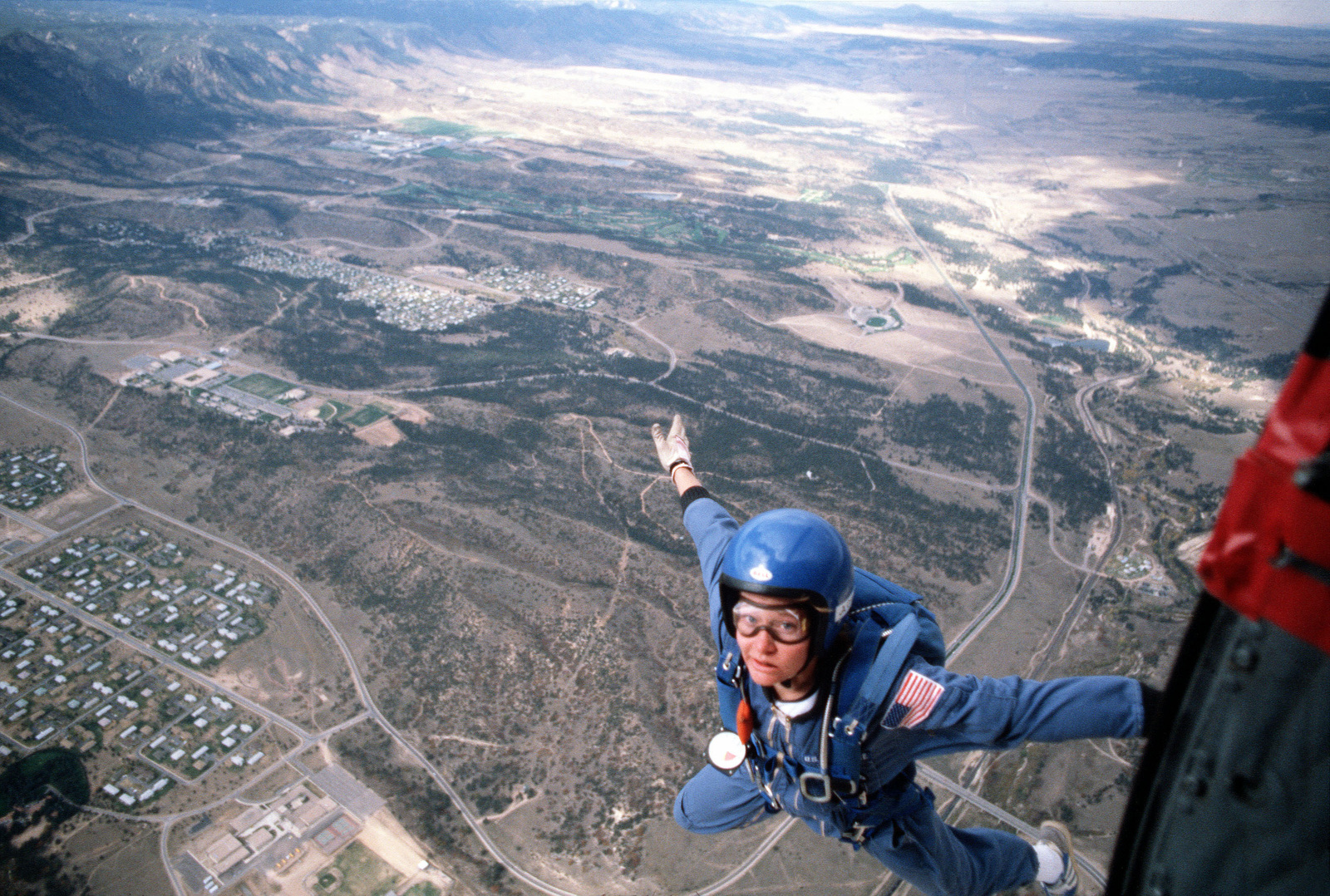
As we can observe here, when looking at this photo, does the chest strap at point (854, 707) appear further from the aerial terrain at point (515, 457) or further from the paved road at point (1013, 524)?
the paved road at point (1013, 524)

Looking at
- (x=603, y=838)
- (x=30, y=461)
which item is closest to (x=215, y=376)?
(x=30, y=461)

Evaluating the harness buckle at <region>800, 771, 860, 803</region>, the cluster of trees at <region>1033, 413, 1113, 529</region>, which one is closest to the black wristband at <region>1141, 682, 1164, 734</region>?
the harness buckle at <region>800, 771, 860, 803</region>

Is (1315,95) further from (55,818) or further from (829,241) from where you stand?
(55,818)

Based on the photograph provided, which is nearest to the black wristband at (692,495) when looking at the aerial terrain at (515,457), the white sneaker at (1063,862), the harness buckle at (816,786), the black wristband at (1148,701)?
the harness buckle at (816,786)

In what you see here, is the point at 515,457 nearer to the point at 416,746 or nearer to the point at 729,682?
the point at 416,746

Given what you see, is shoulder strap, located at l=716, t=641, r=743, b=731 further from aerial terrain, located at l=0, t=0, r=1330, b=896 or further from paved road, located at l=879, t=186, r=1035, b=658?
paved road, located at l=879, t=186, r=1035, b=658

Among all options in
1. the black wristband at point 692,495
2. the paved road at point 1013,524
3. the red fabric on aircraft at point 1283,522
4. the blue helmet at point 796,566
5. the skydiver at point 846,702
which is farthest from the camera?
the paved road at point 1013,524

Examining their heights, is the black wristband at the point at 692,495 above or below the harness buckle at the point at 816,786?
above

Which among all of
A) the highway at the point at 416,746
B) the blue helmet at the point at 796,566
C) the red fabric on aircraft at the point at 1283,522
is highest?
the red fabric on aircraft at the point at 1283,522
